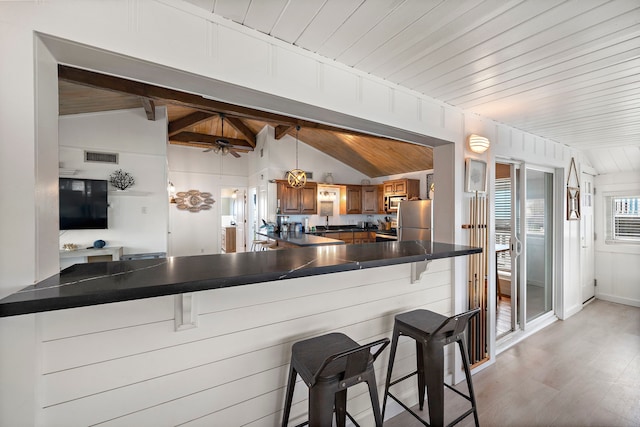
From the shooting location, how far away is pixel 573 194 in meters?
A: 3.91

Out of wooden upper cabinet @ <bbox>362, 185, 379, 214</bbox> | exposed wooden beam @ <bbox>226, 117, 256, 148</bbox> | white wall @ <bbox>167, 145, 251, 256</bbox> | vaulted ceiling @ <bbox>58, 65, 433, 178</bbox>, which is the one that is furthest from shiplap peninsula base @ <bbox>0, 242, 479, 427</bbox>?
white wall @ <bbox>167, 145, 251, 256</bbox>

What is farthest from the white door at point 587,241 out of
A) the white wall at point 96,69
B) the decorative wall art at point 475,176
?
the white wall at point 96,69

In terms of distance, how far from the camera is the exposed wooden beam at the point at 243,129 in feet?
19.8

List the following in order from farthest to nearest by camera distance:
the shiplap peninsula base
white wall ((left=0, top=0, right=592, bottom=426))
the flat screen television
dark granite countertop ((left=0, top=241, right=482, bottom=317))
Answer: the flat screen television
the shiplap peninsula base
white wall ((left=0, top=0, right=592, bottom=426))
dark granite countertop ((left=0, top=241, right=482, bottom=317))

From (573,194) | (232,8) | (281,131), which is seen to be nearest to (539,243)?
(573,194)

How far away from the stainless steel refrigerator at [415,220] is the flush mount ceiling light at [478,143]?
2.43 m

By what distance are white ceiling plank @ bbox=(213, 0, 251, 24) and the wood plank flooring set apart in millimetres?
2786

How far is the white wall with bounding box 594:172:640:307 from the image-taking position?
13.9 feet

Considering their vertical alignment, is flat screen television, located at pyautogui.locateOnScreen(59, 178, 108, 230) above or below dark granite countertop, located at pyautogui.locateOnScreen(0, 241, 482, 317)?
above

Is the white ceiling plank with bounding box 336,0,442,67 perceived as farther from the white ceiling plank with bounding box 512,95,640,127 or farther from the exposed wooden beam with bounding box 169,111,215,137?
the exposed wooden beam with bounding box 169,111,215,137

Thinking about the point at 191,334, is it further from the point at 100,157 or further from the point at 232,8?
the point at 100,157

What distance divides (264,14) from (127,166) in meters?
4.47

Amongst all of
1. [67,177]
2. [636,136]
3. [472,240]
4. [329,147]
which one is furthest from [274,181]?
[636,136]

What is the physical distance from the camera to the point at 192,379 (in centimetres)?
130
